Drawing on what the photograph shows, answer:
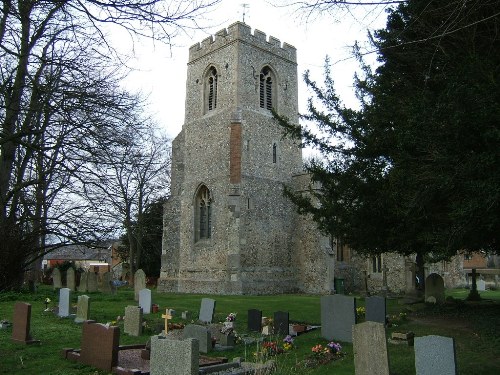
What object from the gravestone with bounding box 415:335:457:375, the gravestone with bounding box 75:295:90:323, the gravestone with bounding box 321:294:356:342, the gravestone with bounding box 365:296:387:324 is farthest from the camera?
the gravestone with bounding box 75:295:90:323

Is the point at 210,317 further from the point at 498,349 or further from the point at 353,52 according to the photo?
the point at 353,52

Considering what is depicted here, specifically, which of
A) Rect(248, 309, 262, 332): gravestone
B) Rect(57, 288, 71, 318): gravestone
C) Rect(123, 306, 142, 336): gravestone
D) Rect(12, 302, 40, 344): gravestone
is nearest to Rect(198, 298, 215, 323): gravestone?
Rect(248, 309, 262, 332): gravestone

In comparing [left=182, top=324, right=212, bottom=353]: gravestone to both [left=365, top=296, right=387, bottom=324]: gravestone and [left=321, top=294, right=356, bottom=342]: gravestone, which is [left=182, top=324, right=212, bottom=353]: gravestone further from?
[left=365, top=296, right=387, bottom=324]: gravestone

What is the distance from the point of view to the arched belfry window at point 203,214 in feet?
78.6

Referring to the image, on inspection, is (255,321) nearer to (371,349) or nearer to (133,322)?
(133,322)

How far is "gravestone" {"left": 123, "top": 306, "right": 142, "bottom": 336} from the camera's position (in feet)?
32.6

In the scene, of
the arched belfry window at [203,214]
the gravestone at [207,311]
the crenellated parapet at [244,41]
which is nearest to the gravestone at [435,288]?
the gravestone at [207,311]

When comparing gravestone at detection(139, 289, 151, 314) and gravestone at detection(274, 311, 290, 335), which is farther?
gravestone at detection(139, 289, 151, 314)

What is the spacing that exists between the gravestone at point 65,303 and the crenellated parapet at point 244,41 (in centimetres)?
1521

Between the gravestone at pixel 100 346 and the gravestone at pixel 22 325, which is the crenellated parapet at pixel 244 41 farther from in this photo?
the gravestone at pixel 100 346

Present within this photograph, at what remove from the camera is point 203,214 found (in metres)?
24.4

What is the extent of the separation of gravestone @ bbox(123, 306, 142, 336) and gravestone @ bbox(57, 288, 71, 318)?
262 cm

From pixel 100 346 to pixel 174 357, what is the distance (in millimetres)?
2127

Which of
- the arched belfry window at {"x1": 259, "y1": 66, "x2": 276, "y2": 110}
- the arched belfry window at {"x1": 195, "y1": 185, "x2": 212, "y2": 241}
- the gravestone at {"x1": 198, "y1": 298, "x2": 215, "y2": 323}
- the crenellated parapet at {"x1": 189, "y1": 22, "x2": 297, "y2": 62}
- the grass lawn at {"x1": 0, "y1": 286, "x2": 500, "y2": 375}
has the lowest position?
the grass lawn at {"x1": 0, "y1": 286, "x2": 500, "y2": 375}
